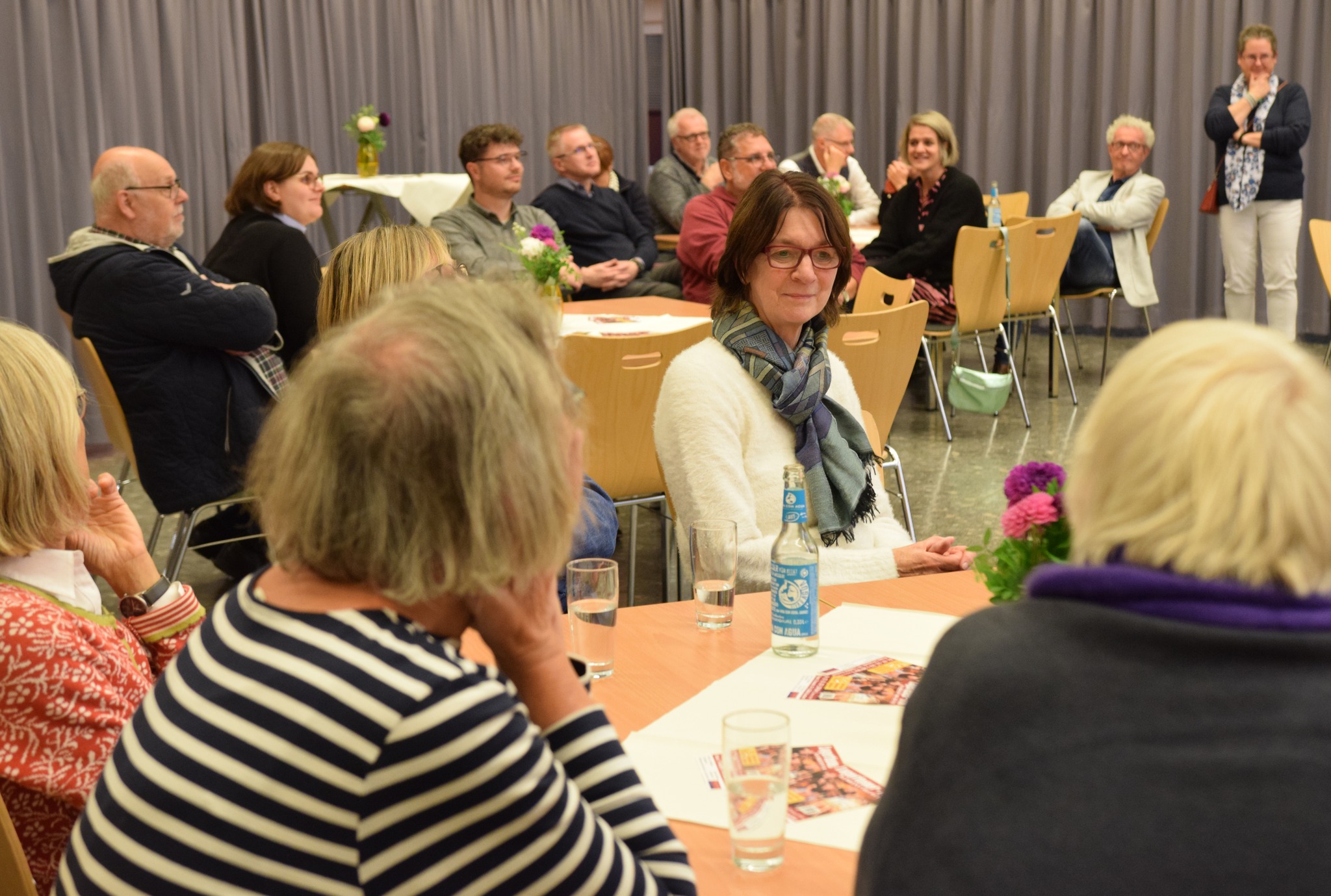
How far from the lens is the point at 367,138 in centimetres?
771

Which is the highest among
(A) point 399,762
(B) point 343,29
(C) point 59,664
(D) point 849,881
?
(B) point 343,29

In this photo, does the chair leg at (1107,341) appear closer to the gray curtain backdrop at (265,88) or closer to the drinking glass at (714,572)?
the gray curtain backdrop at (265,88)

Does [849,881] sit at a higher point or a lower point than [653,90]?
lower

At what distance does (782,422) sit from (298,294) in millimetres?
2384

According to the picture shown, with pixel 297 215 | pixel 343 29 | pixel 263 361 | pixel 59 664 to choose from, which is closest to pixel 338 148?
pixel 343 29

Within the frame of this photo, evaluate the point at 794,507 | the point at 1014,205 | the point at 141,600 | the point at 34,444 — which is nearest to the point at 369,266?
the point at 141,600

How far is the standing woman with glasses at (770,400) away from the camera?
2.42 meters

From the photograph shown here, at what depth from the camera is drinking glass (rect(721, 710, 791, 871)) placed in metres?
1.19

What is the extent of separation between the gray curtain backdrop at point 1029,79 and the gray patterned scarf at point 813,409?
7.21 meters

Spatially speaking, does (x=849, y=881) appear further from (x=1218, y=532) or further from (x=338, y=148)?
(x=338, y=148)

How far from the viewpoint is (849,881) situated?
1.17 m

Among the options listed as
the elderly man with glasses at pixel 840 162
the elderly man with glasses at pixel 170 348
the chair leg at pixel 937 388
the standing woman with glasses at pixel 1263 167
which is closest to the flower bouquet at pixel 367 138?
the elderly man with glasses at pixel 840 162

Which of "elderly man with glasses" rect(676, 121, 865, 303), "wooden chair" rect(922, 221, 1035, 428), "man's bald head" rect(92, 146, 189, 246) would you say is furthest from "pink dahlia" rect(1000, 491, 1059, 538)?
"wooden chair" rect(922, 221, 1035, 428)

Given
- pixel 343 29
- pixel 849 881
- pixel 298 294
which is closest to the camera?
pixel 849 881
